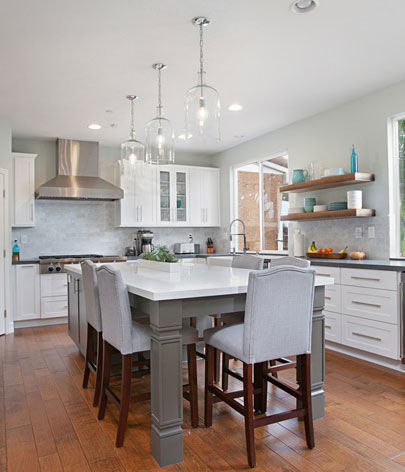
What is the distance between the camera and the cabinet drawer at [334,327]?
3.86 meters

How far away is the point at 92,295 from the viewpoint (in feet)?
9.04

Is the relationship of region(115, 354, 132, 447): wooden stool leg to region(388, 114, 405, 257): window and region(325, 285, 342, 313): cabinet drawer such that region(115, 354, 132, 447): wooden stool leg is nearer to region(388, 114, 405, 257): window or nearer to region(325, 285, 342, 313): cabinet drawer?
region(325, 285, 342, 313): cabinet drawer

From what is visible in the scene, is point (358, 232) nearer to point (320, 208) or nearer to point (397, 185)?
point (320, 208)

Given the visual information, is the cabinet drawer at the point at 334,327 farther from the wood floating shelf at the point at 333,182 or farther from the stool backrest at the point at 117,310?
the stool backrest at the point at 117,310

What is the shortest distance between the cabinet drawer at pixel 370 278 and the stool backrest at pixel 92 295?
2310 mm

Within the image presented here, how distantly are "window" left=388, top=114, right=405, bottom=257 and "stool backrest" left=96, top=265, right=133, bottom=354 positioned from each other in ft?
9.70

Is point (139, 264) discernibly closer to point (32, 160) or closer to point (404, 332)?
point (404, 332)

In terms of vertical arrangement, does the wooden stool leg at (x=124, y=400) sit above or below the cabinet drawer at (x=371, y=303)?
below

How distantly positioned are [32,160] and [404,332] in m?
5.01

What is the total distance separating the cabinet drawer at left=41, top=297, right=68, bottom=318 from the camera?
5.36m

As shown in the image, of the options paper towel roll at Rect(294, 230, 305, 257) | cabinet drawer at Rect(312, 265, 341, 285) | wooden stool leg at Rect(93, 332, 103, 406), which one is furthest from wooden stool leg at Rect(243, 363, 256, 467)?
paper towel roll at Rect(294, 230, 305, 257)

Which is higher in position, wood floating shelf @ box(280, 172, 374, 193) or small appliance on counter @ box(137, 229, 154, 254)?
wood floating shelf @ box(280, 172, 374, 193)

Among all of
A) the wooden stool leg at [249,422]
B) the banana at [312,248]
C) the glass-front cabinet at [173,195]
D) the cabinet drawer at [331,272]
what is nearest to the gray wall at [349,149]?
the banana at [312,248]

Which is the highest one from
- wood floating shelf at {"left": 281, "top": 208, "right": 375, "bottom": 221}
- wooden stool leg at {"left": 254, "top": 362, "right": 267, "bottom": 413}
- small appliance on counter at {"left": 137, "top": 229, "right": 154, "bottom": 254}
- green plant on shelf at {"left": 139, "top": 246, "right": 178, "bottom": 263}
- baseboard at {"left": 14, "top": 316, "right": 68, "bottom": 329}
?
wood floating shelf at {"left": 281, "top": 208, "right": 375, "bottom": 221}
